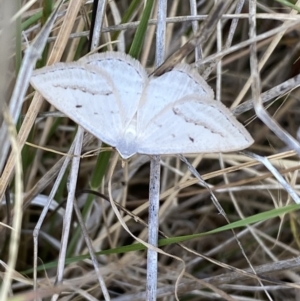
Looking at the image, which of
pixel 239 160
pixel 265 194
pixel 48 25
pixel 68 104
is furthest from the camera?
pixel 265 194

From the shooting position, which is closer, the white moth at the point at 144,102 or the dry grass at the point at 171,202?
the white moth at the point at 144,102

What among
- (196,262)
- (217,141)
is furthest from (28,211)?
(217,141)

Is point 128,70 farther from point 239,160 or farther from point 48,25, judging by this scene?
point 239,160

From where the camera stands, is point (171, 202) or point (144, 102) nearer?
point (144, 102)

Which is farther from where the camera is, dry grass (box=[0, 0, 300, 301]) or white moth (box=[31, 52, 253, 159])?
dry grass (box=[0, 0, 300, 301])

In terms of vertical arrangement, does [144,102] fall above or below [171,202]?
above

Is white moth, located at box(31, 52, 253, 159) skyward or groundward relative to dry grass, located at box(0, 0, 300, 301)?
skyward

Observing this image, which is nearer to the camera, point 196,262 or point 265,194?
point 196,262

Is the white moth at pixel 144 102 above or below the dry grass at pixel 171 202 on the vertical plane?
above
